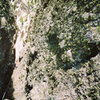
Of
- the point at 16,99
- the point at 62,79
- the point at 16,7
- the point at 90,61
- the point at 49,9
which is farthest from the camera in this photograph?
the point at 16,7

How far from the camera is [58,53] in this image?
5.00 meters

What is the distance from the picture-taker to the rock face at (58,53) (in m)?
4.37

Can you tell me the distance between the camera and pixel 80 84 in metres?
4.43

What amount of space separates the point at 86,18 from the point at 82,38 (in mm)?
436

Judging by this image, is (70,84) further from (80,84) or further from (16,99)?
(16,99)

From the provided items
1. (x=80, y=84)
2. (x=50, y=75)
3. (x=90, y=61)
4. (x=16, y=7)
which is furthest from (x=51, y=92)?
(x=16, y=7)

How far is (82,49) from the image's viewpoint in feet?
14.8

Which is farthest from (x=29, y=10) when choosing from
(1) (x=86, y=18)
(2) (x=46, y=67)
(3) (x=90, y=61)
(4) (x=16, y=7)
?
(3) (x=90, y=61)

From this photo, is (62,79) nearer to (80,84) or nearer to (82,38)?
(80,84)

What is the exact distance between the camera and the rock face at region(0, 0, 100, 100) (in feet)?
14.3

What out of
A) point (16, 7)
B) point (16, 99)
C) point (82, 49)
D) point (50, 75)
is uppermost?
point (16, 7)

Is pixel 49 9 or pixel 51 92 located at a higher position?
pixel 49 9

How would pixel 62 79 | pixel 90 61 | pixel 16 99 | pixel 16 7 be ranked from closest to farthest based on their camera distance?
1. pixel 90 61
2. pixel 62 79
3. pixel 16 99
4. pixel 16 7

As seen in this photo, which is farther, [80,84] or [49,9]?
[49,9]
